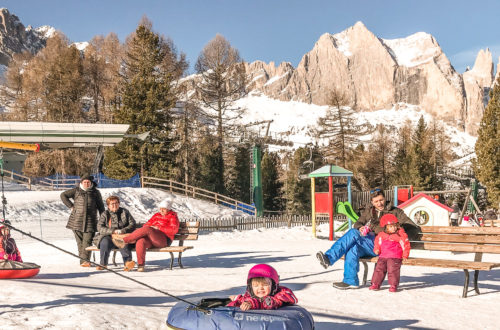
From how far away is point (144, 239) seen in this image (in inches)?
315

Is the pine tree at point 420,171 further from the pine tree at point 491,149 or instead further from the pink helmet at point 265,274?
the pink helmet at point 265,274

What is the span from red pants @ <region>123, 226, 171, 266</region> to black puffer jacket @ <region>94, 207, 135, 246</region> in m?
0.43

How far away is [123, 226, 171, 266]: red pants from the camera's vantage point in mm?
7852

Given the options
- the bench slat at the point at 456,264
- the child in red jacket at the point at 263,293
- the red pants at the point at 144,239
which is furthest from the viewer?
the red pants at the point at 144,239

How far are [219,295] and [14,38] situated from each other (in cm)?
14484

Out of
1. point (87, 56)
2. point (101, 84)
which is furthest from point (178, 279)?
point (87, 56)

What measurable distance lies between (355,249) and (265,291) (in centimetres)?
282

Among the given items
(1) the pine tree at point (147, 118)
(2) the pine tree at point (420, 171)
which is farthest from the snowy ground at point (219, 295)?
(2) the pine tree at point (420, 171)

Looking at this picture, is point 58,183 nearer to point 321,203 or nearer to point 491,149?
point 321,203

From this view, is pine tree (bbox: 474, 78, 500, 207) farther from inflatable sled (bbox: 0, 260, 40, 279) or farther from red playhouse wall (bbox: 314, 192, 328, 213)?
inflatable sled (bbox: 0, 260, 40, 279)

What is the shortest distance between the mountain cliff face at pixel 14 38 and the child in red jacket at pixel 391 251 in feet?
437

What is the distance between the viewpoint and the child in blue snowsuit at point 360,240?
21.4 feet

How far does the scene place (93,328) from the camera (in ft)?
13.8

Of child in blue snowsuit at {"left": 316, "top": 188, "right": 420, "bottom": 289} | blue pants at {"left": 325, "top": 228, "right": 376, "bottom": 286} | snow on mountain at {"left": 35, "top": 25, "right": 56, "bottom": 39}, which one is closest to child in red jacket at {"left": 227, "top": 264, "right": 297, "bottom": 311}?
child in blue snowsuit at {"left": 316, "top": 188, "right": 420, "bottom": 289}
